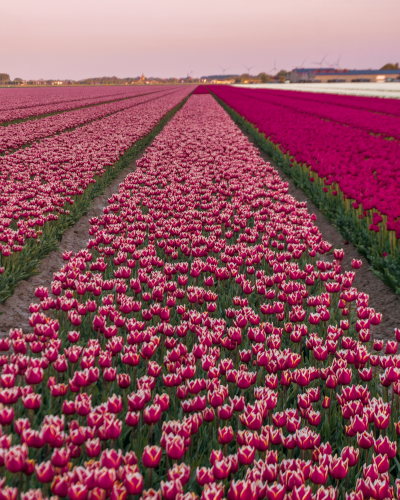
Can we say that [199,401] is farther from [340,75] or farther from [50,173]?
[340,75]

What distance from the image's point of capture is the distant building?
155 m

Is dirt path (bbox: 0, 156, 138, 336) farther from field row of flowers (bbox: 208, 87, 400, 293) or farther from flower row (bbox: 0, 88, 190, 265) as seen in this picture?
A: field row of flowers (bbox: 208, 87, 400, 293)

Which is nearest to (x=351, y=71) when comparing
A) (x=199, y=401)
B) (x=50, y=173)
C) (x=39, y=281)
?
(x=50, y=173)

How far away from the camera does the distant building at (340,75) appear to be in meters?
155

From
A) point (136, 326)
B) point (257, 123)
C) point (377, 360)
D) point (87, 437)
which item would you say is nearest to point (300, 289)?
point (377, 360)

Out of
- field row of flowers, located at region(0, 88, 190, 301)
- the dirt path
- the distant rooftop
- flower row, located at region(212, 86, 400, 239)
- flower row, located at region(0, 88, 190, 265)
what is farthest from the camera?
the distant rooftop

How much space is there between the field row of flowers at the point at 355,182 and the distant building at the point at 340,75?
154030 mm

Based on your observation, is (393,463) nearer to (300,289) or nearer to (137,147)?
(300,289)

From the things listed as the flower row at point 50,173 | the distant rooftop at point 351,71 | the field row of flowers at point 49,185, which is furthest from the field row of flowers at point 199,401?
the distant rooftop at point 351,71

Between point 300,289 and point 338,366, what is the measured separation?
1.63 meters

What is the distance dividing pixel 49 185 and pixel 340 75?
7036 inches

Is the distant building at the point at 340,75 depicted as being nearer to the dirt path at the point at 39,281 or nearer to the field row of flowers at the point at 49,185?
the field row of flowers at the point at 49,185

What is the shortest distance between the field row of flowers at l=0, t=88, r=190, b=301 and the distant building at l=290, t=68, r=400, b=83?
154m

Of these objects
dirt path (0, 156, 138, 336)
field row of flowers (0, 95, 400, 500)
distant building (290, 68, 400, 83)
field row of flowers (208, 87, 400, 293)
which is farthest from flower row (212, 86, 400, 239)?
distant building (290, 68, 400, 83)
